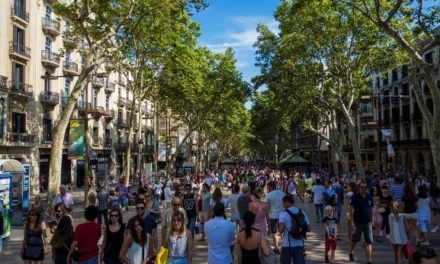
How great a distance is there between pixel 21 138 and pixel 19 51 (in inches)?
227

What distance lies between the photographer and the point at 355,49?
2458 cm

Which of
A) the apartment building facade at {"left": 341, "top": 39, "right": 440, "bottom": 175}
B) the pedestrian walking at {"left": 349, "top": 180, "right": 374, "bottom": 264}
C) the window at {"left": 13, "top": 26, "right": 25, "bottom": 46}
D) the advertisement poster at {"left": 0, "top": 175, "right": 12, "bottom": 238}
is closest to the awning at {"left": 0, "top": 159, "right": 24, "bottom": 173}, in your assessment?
the advertisement poster at {"left": 0, "top": 175, "right": 12, "bottom": 238}

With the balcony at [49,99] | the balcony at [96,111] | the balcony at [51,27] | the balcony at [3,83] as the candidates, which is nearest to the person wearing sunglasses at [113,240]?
the balcony at [3,83]

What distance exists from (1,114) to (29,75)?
4475 millimetres

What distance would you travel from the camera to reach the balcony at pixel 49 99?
111 ft

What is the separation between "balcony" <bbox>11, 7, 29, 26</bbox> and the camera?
2995cm

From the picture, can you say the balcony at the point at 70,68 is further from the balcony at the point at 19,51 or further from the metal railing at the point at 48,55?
the balcony at the point at 19,51

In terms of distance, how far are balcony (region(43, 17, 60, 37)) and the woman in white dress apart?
31.0 metres

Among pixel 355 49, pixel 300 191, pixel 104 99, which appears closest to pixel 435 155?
pixel 300 191

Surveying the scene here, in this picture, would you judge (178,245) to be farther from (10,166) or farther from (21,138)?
(21,138)

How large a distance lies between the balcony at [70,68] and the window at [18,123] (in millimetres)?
6319

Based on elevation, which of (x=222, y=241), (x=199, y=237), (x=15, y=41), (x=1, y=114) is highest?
(x=15, y=41)

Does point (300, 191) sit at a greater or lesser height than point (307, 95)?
lesser

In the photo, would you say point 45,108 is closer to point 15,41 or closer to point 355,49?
point 15,41
